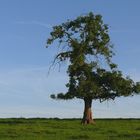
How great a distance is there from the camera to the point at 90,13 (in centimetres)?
7731

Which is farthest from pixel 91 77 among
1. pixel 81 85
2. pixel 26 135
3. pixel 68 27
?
pixel 26 135

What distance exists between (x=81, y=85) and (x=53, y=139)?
32.2 meters

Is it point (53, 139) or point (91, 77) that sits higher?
point (91, 77)

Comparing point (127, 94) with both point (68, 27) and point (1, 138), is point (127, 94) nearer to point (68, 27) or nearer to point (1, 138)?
point (68, 27)

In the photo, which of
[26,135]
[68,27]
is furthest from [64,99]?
[26,135]

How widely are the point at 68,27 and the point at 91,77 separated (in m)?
7.09

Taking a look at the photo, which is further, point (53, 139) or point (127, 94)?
point (127, 94)

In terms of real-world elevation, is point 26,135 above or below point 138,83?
below

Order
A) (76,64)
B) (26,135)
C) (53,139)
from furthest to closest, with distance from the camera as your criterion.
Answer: (76,64) < (26,135) < (53,139)

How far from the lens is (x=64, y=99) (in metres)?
78.6

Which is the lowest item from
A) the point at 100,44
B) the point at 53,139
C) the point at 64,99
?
the point at 53,139

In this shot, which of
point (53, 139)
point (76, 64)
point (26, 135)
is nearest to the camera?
point (53, 139)

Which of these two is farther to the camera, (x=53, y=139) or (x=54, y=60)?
(x=54, y=60)

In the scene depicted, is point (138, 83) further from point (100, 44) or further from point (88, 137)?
point (88, 137)
